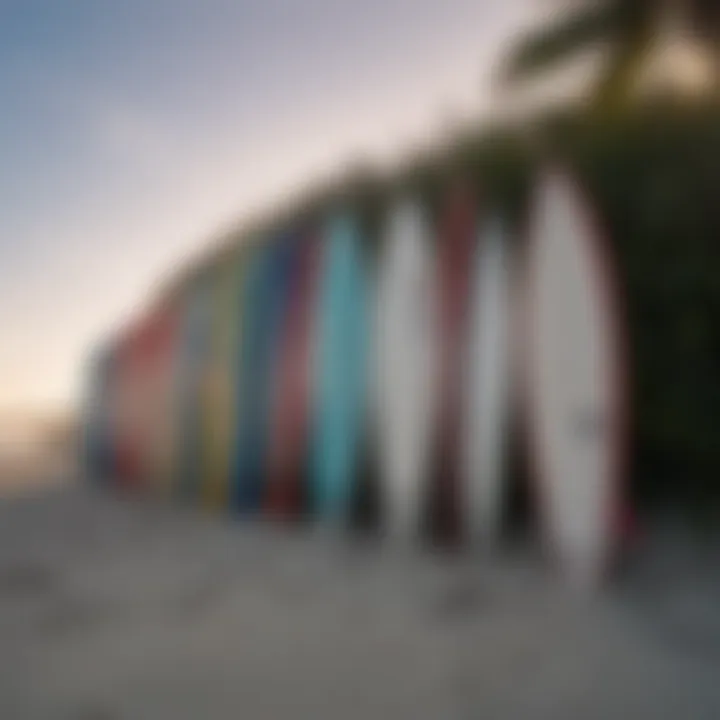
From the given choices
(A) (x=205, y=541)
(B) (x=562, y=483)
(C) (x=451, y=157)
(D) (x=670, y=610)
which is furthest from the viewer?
(C) (x=451, y=157)

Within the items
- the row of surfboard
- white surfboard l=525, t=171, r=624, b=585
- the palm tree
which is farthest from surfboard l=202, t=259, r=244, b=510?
the palm tree

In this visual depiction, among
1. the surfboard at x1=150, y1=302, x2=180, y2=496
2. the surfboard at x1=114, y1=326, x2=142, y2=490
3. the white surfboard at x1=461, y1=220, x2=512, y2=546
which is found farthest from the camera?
the surfboard at x1=114, y1=326, x2=142, y2=490

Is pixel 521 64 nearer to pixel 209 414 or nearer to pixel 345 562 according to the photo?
pixel 209 414

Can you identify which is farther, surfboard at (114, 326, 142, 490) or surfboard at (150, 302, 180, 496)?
surfboard at (114, 326, 142, 490)

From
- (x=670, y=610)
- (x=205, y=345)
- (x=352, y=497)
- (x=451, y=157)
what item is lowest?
(x=670, y=610)

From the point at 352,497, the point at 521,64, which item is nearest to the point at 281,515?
the point at 352,497

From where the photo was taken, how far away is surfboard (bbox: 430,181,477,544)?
2395 millimetres

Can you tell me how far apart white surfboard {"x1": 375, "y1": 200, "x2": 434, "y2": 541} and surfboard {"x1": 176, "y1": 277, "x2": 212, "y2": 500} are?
696mm

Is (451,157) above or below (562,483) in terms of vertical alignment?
above

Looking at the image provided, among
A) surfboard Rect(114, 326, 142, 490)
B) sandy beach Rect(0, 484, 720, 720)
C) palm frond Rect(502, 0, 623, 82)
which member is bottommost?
sandy beach Rect(0, 484, 720, 720)

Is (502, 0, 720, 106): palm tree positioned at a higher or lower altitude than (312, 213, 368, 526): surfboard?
higher

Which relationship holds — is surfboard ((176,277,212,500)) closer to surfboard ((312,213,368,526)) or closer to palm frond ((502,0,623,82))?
surfboard ((312,213,368,526))

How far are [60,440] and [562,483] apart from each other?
2.76 meters

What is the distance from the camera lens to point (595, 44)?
5.51 metres
